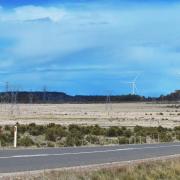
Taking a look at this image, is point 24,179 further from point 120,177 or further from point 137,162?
point 137,162

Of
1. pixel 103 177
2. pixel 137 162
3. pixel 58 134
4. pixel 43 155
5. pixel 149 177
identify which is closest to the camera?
pixel 103 177

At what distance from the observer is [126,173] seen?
17453 mm

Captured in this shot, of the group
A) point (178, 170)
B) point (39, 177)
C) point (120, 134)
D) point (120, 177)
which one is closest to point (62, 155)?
point (178, 170)

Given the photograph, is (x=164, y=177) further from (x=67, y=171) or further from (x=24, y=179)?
(x=24, y=179)

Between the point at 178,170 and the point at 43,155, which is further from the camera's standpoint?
the point at 43,155

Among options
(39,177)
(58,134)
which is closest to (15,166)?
(39,177)

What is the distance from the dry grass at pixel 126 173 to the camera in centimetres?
1502

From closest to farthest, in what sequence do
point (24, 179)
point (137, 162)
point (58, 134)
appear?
point (24, 179)
point (137, 162)
point (58, 134)

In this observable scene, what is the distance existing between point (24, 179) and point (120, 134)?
43.2 m

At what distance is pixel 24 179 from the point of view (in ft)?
46.6

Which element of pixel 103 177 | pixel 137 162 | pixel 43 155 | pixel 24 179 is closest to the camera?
pixel 24 179

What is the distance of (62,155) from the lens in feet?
77.0

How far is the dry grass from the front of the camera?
591 inches

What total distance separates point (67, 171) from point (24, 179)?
2434 mm
